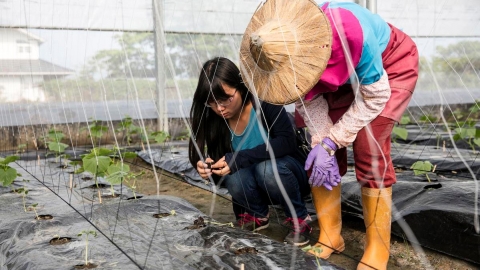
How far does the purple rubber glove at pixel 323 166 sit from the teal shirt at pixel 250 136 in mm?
563

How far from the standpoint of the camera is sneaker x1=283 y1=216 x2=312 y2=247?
242 cm

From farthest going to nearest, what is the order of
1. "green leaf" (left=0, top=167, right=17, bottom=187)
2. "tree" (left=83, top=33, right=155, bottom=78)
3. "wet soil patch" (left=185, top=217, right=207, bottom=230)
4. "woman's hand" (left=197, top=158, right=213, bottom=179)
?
1. "tree" (left=83, top=33, right=155, bottom=78)
2. "green leaf" (left=0, top=167, right=17, bottom=187)
3. "woman's hand" (left=197, top=158, right=213, bottom=179)
4. "wet soil patch" (left=185, top=217, right=207, bottom=230)

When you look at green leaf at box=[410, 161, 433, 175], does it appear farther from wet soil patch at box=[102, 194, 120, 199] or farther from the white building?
the white building

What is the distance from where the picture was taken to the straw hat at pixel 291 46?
1.78 m

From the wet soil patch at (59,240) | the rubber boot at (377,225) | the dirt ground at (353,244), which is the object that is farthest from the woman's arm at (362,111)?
the wet soil patch at (59,240)

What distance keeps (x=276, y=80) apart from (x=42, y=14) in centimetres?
444

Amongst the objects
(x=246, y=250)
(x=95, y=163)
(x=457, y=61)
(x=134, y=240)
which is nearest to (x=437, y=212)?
(x=246, y=250)

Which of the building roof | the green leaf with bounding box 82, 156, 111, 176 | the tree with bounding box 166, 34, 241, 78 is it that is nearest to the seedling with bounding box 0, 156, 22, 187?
the green leaf with bounding box 82, 156, 111, 176

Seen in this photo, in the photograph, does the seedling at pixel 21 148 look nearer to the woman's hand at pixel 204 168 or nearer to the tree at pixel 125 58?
the tree at pixel 125 58

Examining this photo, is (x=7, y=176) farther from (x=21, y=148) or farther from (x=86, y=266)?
(x=21, y=148)

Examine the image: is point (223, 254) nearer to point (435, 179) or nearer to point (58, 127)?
point (435, 179)

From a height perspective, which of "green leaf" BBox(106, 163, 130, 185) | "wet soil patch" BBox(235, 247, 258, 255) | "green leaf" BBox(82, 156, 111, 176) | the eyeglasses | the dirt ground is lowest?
the dirt ground

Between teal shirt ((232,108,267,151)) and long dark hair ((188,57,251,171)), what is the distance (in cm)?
4

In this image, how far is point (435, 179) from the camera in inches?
123
